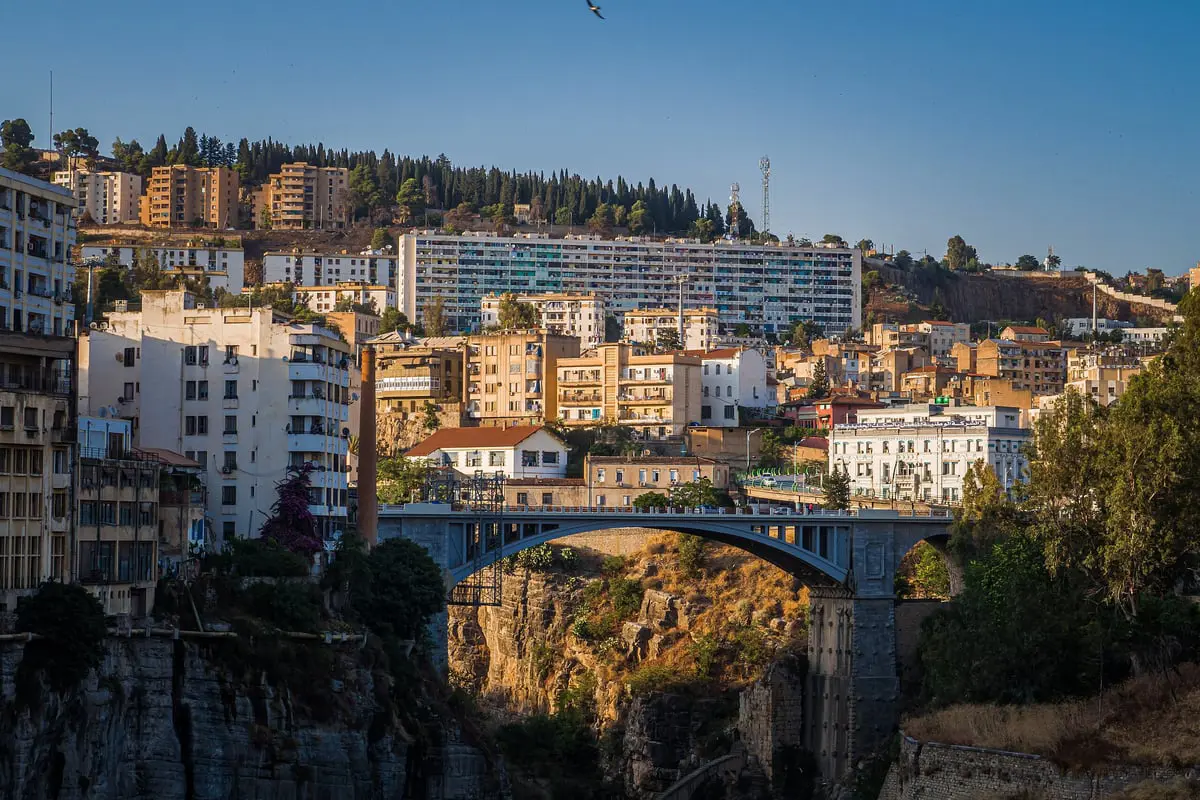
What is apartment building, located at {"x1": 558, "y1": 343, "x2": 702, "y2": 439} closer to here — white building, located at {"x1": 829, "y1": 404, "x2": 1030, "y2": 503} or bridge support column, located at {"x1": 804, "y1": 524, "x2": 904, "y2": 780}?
white building, located at {"x1": 829, "y1": 404, "x2": 1030, "y2": 503}

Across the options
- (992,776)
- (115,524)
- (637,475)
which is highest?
(637,475)

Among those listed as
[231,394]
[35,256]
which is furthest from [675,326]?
[35,256]

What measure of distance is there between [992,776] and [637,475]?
5664 centimetres

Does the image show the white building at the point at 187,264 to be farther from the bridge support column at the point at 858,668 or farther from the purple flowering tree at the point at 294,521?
the purple flowering tree at the point at 294,521

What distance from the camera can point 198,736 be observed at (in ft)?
215

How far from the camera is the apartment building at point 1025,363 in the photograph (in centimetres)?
17488

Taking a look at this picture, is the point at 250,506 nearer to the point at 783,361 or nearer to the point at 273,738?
the point at 273,738

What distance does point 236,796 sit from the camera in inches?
2591

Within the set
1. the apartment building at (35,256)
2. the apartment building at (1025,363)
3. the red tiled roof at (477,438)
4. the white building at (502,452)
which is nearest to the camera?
the apartment building at (35,256)

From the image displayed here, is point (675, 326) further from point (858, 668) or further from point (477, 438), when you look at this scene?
point (858, 668)

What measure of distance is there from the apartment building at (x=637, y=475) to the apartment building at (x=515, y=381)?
2345cm

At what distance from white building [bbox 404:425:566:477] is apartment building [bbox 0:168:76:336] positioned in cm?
6049

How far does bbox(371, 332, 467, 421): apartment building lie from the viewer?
505 feet

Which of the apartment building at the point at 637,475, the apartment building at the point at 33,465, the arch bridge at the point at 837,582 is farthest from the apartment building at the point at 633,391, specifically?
the apartment building at the point at 33,465
